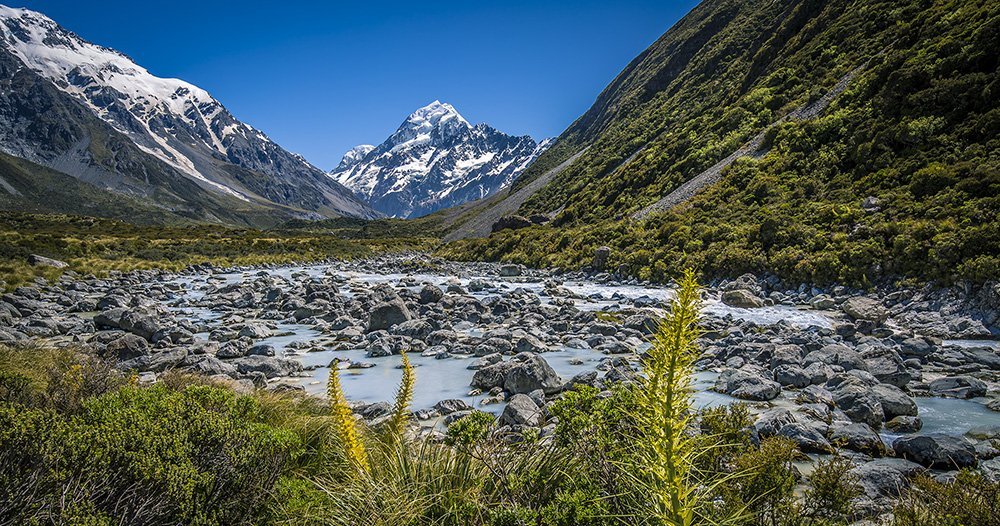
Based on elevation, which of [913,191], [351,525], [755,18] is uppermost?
[755,18]

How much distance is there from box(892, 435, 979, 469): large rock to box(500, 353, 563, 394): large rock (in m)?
5.62

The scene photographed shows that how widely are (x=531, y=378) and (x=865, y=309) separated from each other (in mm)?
12668

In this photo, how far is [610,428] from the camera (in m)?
4.07

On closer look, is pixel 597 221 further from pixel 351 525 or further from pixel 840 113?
pixel 351 525

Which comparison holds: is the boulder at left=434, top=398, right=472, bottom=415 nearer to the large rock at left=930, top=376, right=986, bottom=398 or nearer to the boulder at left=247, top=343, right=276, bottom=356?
the boulder at left=247, top=343, right=276, bottom=356

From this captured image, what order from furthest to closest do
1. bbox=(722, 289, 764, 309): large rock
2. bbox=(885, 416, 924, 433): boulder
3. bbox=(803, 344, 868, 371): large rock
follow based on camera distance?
bbox=(722, 289, 764, 309): large rock
bbox=(803, 344, 868, 371): large rock
bbox=(885, 416, 924, 433): boulder

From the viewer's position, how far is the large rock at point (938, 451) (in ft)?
19.0

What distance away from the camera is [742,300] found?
1898 cm

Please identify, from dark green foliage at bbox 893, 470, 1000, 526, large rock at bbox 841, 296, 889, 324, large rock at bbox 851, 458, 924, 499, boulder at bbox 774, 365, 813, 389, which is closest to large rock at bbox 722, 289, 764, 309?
large rock at bbox 841, 296, 889, 324

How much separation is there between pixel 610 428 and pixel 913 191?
24.0m

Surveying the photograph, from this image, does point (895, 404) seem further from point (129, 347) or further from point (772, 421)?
point (129, 347)

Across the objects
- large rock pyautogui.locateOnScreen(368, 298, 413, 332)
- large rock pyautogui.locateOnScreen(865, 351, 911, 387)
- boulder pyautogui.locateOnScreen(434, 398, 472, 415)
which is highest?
large rock pyautogui.locateOnScreen(368, 298, 413, 332)

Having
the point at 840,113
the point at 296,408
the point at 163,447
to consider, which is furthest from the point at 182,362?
the point at 840,113

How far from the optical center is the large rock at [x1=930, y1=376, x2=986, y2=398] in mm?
8516
